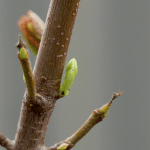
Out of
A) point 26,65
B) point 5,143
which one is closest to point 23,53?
point 26,65

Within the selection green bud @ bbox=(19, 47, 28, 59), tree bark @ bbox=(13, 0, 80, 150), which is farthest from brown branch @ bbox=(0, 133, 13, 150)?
green bud @ bbox=(19, 47, 28, 59)

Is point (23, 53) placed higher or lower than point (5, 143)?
higher

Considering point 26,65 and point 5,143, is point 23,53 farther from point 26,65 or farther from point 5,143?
point 5,143

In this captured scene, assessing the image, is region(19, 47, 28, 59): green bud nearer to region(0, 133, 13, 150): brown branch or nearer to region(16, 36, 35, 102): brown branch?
region(16, 36, 35, 102): brown branch

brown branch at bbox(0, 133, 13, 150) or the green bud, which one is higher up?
the green bud

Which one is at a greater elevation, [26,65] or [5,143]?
[26,65]

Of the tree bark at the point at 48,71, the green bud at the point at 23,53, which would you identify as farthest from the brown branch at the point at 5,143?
the green bud at the point at 23,53

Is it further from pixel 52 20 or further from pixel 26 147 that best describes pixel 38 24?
pixel 26 147

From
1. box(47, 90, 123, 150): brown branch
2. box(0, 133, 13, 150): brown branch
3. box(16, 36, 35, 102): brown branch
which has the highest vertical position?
box(16, 36, 35, 102): brown branch

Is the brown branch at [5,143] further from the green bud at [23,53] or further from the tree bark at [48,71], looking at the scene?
the green bud at [23,53]
